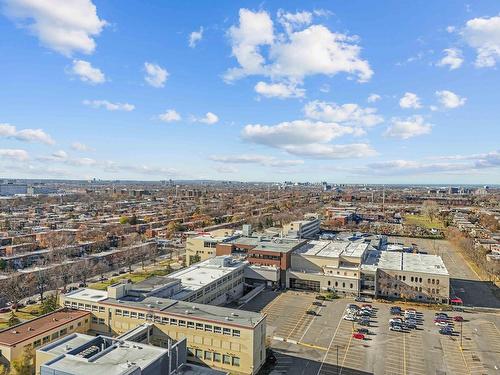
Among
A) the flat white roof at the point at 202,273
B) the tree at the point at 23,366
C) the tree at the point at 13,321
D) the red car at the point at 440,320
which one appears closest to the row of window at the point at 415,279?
the red car at the point at 440,320

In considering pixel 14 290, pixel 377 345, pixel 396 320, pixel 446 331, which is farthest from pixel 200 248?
pixel 446 331

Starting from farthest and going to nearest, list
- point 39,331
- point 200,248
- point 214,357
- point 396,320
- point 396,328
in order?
point 200,248
point 396,320
point 396,328
point 214,357
point 39,331

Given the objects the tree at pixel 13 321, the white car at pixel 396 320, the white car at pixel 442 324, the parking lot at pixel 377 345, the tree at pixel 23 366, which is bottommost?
the parking lot at pixel 377 345

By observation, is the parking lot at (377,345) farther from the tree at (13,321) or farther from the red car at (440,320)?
the tree at (13,321)

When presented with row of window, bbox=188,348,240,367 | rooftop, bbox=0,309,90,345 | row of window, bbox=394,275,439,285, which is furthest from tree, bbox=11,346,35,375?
row of window, bbox=394,275,439,285

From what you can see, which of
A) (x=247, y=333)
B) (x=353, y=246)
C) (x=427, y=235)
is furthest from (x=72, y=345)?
(x=427, y=235)

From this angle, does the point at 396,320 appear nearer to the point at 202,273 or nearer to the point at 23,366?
the point at 202,273
